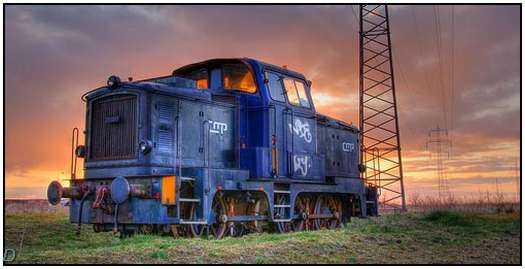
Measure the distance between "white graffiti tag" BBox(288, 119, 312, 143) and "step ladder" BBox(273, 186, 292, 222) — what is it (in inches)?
48.8

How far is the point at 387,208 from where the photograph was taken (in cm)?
2272

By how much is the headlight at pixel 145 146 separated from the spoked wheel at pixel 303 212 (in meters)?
4.07

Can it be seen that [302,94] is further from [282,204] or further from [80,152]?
[80,152]

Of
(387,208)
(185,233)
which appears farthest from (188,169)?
(387,208)

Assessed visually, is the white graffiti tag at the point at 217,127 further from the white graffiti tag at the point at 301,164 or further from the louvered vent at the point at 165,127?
the white graffiti tag at the point at 301,164

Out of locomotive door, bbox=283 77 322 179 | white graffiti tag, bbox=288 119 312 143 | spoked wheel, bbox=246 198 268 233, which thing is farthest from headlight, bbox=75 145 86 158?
white graffiti tag, bbox=288 119 312 143

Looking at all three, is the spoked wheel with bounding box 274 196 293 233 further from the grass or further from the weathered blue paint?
the grass

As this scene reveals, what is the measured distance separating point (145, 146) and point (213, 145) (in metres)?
1.59

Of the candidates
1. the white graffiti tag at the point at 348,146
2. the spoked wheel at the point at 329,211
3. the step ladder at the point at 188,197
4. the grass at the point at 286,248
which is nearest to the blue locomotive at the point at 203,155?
the step ladder at the point at 188,197

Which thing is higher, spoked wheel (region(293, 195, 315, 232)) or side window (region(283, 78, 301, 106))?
side window (region(283, 78, 301, 106))

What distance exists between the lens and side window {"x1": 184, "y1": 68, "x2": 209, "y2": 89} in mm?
11844

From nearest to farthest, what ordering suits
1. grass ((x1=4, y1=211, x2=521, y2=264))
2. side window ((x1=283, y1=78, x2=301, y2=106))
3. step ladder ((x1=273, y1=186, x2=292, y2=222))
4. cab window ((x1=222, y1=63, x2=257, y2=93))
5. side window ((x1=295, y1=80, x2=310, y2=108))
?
grass ((x1=4, y1=211, x2=521, y2=264))
step ladder ((x1=273, y1=186, x2=292, y2=222))
cab window ((x1=222, y1=63, x2=257, y2=93))
side window ((x1=283, y1=78, x2=301, y2=106))
side window ((x1=295, y1=80, x2=310, y2=108))

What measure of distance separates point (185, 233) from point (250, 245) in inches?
71.0

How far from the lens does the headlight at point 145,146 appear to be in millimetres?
9711
